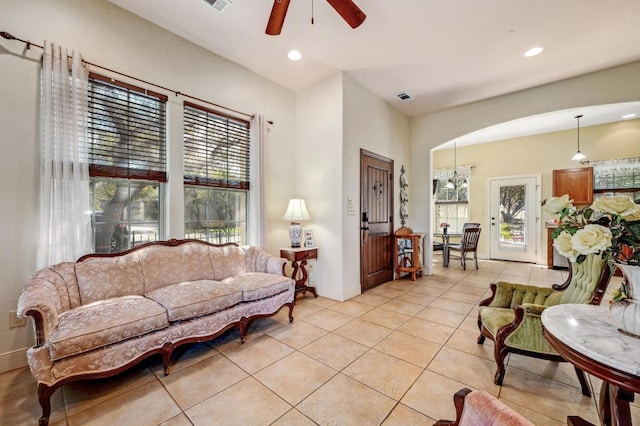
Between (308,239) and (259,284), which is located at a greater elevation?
(308,239)

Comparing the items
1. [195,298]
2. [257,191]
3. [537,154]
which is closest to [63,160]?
[195,298]

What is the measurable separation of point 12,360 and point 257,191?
2621 millimetres

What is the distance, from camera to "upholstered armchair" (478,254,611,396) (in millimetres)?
1738

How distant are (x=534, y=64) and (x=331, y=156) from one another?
293 cm

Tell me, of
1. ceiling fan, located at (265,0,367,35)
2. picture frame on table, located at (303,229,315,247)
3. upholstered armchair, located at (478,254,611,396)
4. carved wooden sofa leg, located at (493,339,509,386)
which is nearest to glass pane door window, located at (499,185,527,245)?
upholstered armchair, located at (478,254,611,396)

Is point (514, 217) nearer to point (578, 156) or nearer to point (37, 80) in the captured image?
point (578, 156)

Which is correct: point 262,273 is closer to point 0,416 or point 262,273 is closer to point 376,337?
point 376,337

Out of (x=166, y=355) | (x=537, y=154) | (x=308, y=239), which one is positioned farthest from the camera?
(x=537, y=154)

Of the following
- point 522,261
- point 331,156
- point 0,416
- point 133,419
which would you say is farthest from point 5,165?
point 522,261

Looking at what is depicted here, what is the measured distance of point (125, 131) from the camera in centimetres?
260

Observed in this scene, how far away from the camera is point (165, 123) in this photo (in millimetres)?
2887

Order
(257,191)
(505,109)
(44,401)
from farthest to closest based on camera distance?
(505,109), (257,191), (44,401)

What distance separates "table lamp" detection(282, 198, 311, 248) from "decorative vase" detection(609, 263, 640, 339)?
120 inches

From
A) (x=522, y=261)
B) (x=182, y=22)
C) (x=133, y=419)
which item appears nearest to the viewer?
(x=133, y=419)
